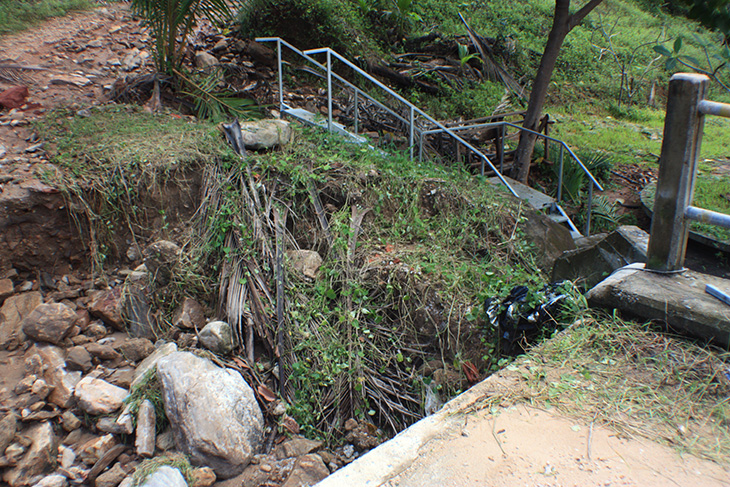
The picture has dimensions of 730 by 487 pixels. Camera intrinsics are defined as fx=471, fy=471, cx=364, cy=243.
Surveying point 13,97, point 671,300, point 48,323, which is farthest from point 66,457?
point 13,97

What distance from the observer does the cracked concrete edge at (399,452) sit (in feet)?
5.50

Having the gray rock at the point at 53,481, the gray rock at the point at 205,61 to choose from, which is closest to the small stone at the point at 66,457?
the gray rock at the point at 53,481

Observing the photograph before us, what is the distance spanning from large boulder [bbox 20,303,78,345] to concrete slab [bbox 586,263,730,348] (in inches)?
134

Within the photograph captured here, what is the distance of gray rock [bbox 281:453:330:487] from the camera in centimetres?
274

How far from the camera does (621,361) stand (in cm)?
213

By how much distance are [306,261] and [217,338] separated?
3.08 feet

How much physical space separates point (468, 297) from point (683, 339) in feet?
5.12

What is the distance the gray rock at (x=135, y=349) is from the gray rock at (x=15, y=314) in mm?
652

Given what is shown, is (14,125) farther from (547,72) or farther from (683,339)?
(547,72)

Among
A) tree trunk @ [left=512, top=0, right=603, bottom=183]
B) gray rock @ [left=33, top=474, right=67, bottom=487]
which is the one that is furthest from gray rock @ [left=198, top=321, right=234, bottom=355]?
tree trunk @ [left=512, top=0, right=603, bottom=183]

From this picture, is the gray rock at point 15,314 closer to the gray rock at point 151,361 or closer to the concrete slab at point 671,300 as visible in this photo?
the gray rock at point 151,361

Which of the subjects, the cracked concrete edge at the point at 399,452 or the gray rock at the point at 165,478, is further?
the gray rock at the point at 165,478

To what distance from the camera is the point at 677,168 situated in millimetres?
2256

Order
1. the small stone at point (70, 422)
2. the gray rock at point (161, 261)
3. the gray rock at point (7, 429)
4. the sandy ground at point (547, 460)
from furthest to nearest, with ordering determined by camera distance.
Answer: the gray rock at point (161, 261)
the small stone at point (70, 422)
the gray rock at point (7, 429)
the sandy ground at point (547, 460)
